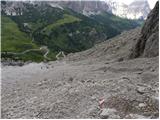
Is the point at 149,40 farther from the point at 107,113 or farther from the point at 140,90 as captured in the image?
the point at 107,113

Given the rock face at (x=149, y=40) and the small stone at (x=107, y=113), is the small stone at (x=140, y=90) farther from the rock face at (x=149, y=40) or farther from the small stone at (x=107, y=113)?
the rock face at (x=149, y=40)

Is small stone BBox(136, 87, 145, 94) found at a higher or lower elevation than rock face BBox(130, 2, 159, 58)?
lower

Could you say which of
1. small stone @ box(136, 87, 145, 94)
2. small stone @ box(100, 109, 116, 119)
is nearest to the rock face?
small stone @ box(136, 87, 145, 94)

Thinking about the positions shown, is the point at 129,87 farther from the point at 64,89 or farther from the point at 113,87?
the point at 64,89

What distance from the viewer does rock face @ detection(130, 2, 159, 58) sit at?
40.8 m

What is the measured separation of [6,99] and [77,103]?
6.15 meters

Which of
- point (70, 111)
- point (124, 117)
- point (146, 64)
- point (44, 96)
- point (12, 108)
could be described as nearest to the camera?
point (124, 117)

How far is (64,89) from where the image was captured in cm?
2395

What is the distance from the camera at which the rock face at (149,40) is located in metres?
→ 40.8

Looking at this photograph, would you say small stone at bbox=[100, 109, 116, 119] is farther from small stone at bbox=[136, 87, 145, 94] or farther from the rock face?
the rock face

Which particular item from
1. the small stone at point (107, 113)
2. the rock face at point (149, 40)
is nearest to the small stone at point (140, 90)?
the small stone at point (107, 113)

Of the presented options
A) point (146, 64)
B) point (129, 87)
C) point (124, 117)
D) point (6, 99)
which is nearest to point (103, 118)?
point (124, 117)

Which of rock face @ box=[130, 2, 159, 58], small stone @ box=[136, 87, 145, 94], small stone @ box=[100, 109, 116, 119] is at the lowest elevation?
small stone @ box=[100, 109, 116, 119]

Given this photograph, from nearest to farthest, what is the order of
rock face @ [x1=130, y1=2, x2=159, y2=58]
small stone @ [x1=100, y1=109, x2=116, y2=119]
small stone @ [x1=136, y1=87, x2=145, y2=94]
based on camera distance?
1. small stone @ [x1=100, y1=109, x2=116, y2=119]
2. small stone @ [x1=136, y1=87, x2=145, y2=94]
3. rock face @ [x1=130, y1=2, x2=159, y2=58]
